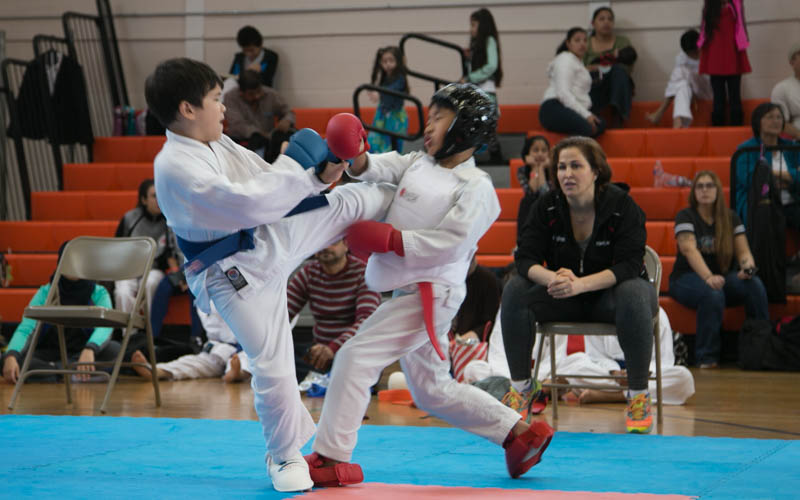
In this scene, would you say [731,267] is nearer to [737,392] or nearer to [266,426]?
[737,392]

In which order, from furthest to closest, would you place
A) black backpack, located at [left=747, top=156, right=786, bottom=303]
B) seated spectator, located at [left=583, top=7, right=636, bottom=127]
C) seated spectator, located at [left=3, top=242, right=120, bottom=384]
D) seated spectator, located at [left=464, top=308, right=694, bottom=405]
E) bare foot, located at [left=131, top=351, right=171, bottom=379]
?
seated spectator, located at [left=583, top=7, right=636, bottom=127], black backpack, located at [left=747, top=156, right=786, bottom=303], bare foot, located at [left=131, top=351, right=171, bottom=379], seated spectator, located at [left=3, top=242, right=120, bottom=384], seated spectator, located at [left=464, top=308, right=694, bottom=405]

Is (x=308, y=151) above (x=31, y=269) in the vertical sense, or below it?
above

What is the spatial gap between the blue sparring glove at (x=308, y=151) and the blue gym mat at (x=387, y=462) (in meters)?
0.92

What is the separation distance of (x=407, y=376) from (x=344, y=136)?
2.69 feet

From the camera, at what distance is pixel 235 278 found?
108 inches

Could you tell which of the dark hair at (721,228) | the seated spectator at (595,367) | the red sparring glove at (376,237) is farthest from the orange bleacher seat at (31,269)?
the red sparring glove at (376,237)

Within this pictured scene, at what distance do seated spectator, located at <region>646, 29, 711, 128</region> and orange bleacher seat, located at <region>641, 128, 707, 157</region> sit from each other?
0.26 m

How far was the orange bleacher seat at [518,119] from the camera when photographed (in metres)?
Answer: 8.95

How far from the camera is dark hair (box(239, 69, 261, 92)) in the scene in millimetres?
8453

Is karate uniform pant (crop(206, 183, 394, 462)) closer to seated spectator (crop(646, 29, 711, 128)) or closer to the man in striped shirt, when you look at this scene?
the man in striped shirt

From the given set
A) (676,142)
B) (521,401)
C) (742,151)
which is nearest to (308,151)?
(521,401)

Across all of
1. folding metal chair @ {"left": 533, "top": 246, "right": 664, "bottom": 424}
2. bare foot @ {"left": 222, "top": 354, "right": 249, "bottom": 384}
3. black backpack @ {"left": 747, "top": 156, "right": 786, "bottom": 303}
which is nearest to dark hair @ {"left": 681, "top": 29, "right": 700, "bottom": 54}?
black backpack @ {"left": 747, "top": 156, "right": 786, "bottom": 303}

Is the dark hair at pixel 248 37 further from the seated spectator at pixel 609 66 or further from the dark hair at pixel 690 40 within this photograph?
the dark hair at pixel 690 40

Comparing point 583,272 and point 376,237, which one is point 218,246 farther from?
point 583,272
